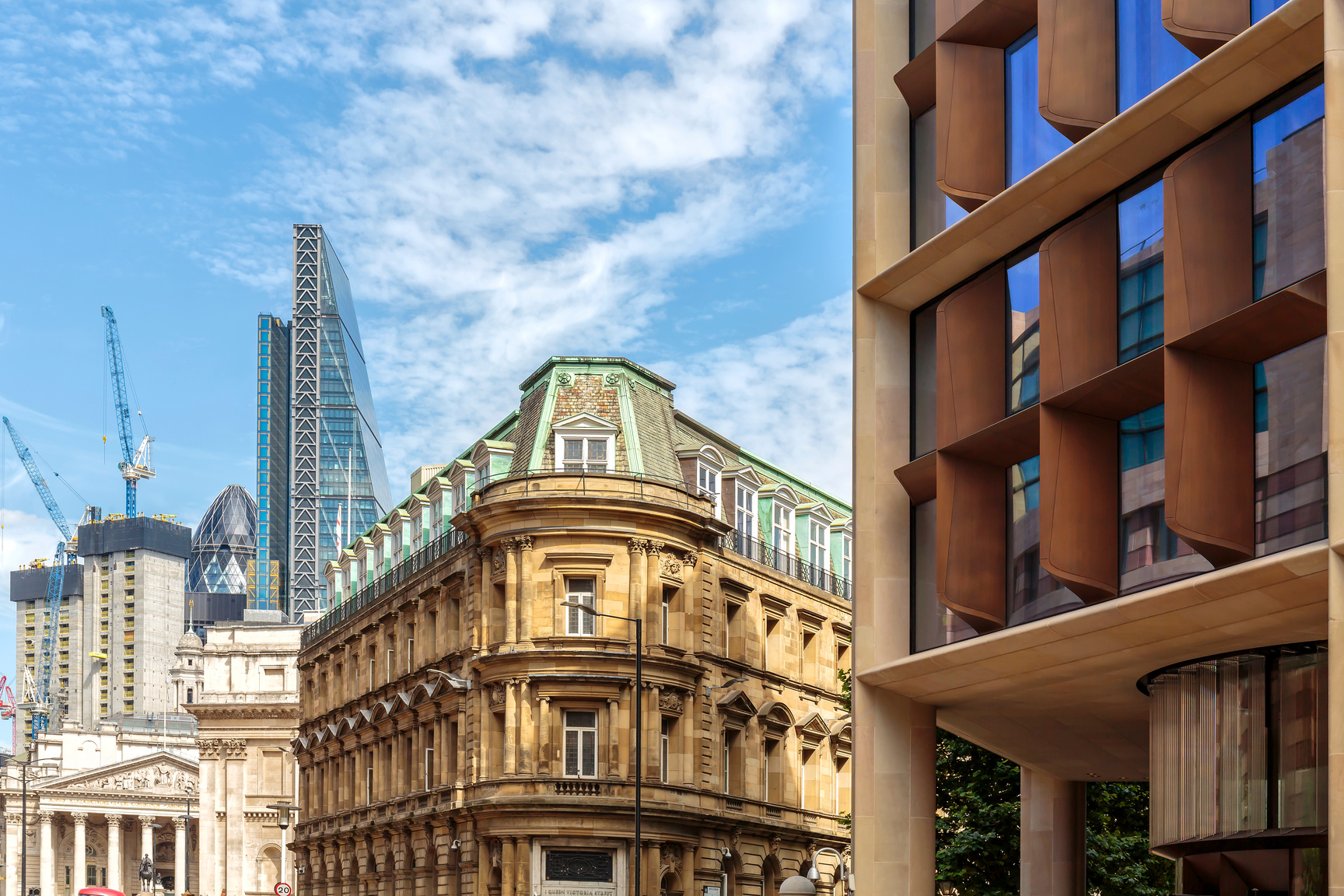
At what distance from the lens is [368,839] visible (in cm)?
6744

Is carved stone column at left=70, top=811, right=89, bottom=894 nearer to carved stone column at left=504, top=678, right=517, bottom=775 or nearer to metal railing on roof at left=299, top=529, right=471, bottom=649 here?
metal railing on roof at left=299, top=529, right=471, bottom=649

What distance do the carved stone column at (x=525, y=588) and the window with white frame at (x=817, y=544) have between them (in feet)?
53.8

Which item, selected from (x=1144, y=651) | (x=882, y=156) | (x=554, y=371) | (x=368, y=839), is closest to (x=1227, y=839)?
(x=1144, y=651)

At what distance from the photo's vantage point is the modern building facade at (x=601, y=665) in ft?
173

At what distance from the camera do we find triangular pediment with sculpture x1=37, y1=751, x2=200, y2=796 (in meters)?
181

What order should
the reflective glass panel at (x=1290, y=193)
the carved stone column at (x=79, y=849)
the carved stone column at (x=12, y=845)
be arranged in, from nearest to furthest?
the reflective glass panel at (x=1290, y=193), the carved stone column at (x=79, y=849), the carved stone column at (x=12, y=845)

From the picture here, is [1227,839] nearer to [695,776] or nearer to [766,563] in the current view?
[695,776]

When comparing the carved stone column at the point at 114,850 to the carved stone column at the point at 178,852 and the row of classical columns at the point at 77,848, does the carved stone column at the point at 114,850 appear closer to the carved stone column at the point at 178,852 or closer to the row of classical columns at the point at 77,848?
the row of classical columns at the point at 77,848

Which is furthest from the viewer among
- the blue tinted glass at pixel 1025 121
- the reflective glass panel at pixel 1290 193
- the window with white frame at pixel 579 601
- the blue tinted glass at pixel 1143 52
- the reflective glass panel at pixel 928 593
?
the window with white frame at pixel 579 601

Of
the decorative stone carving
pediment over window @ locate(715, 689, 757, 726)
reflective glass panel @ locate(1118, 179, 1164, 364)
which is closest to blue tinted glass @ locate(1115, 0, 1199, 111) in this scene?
reflective glass panel @ locate(1118, 179, 1164, 364)

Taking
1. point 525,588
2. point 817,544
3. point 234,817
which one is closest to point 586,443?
point 525,588

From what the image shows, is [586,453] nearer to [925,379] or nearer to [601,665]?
[601,665]

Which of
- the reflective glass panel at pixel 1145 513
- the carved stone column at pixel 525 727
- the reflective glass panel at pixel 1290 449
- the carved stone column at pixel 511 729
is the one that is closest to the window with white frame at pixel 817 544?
the carved stone column at pixel 525 727

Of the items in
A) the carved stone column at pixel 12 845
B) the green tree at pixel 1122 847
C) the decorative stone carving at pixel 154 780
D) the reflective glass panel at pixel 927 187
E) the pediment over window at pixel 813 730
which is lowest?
the carved stone column at pixel 12 845
